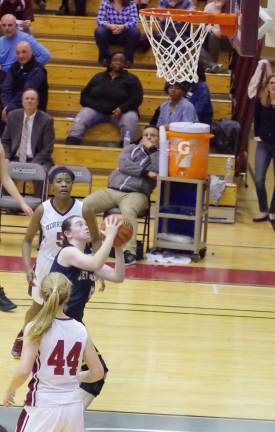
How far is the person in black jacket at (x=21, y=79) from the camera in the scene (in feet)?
44.3

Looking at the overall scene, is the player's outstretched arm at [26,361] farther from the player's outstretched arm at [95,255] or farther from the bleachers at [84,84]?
the bleachers at [84,84]

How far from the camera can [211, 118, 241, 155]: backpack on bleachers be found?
537 inches

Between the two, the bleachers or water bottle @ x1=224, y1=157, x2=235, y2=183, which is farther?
the bleachers

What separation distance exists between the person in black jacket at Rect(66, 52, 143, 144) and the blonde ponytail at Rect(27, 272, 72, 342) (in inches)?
331

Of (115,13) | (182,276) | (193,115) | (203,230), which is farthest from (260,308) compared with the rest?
(115,13)

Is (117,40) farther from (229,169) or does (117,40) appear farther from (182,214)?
(182,214)

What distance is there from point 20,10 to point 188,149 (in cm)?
458

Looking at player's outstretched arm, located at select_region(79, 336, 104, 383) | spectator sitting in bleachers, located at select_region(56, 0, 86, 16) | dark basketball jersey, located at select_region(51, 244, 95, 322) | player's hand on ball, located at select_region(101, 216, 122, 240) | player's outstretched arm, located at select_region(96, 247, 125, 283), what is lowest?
player's outstretched arm, located at select_region(79, 336, 104, 383)

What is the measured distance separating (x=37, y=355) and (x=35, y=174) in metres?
6.87

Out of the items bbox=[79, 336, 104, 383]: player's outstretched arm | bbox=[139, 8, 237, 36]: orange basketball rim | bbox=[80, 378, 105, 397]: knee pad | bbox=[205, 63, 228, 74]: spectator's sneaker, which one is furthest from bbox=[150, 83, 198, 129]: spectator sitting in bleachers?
bbox=[79, 336, 104, 383]: player's outstretched arm

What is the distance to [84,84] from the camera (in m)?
15.0

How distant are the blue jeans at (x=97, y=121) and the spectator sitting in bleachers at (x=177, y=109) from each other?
957 mm

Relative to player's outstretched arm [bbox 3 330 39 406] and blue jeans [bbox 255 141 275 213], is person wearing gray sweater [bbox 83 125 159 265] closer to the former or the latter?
blue jeans [bbox 255 141 275 213]

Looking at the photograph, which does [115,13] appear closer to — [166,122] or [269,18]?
[166,122]
